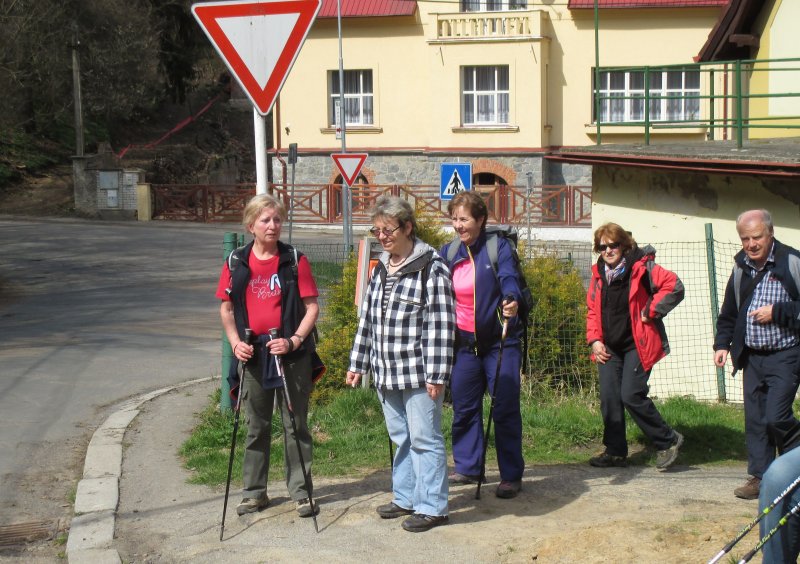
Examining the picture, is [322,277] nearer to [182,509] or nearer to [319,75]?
[182,509]

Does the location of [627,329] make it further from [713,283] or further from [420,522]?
[713,283]

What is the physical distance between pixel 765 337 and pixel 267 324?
289cm

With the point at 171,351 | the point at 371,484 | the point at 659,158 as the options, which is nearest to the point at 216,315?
the point at 171,351

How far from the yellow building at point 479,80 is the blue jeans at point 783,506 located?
3231cm

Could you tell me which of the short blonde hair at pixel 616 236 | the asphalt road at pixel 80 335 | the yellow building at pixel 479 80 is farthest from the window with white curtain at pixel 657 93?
the short blonde hair at pixel 616 236

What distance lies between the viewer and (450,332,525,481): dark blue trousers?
6500mm

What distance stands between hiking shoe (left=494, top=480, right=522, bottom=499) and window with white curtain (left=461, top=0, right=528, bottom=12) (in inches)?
1290

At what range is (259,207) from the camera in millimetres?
6105

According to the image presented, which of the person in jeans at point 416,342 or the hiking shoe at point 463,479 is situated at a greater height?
the person in jeans at point 416,342

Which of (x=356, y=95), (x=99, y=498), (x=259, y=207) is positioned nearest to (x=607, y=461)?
(x=259, y=207)

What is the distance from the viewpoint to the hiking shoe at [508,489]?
6480 millimetres

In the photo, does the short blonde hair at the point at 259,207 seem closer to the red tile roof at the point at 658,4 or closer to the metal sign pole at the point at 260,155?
the metal sign pole at the point at 260,155

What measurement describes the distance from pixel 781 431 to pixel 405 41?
33517 mm

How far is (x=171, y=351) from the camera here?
1360 centimetres
